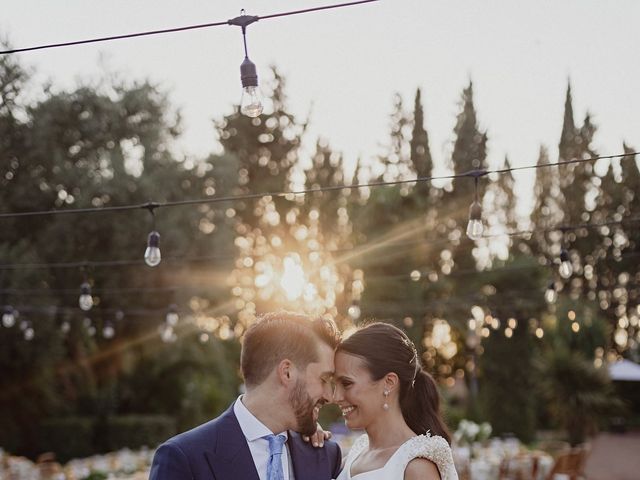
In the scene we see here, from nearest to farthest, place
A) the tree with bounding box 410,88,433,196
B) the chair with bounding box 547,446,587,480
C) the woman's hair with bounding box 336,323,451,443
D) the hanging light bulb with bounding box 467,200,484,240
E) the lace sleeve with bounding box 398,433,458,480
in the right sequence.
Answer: the lace sleeve with bounding box 398,433,458,480, the woman's hair with bounding box 336,323,451,443, the hanging light bulb with bounding box 467,200,484,240, the chair with bounding box 547,446,587,480, the tree with bounding box 410,88,433,196

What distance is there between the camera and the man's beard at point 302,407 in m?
2.81

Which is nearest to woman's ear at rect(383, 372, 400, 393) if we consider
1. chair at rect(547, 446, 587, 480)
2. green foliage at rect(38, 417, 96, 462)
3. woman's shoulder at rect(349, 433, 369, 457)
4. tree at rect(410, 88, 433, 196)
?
woman's shoulder at rect(349, 433, 369, 457)

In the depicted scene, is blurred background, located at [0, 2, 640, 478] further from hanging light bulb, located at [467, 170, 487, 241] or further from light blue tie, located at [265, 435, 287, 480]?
light blue tie, located at [265, 435, 287, 480]

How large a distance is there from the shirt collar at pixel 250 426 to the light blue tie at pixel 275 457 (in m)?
0.02

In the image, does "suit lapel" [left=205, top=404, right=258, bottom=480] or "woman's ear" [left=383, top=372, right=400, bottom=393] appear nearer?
"suit lapel" [left=205, top=404, right=258, bottom=480]

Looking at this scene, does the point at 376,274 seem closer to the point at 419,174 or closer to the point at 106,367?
the point at 419,174

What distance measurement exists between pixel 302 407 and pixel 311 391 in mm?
57

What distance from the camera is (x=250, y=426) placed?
280 cm

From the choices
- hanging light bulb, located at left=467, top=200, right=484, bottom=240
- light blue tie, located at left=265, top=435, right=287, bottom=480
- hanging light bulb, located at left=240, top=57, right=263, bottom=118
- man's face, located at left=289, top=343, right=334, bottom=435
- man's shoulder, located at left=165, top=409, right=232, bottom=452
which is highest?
hanging light bulb, located at left=240, top=57, right=263, bottom=118

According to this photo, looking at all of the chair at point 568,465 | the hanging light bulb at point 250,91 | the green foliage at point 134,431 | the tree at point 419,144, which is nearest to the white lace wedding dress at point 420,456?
the hanging light bulb at point 250,91

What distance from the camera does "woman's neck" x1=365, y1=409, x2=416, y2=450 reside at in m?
3.32

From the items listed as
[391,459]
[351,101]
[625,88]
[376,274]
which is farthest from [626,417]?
[391,459]

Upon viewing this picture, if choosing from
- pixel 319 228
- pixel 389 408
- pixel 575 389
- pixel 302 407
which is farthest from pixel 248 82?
pixel 319 228

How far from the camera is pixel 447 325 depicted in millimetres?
25219
